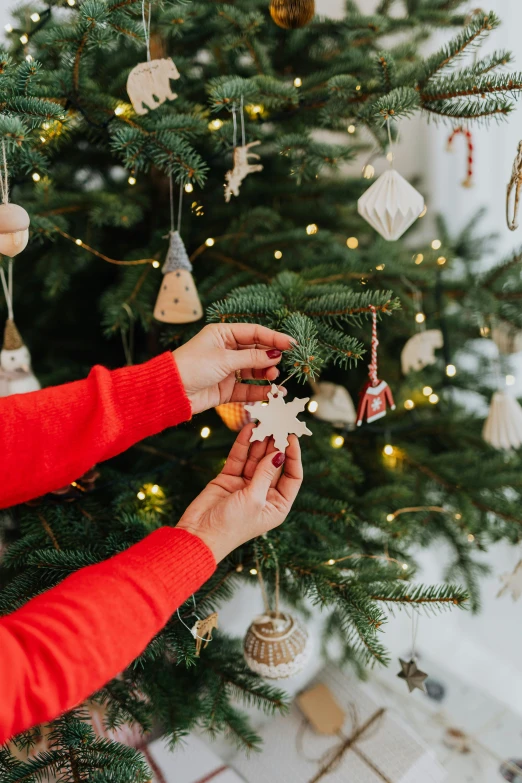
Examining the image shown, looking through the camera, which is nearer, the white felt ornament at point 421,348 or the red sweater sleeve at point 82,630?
the red sweater sleeve at point 82,630

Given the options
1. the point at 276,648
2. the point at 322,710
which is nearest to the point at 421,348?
the point at 276,648

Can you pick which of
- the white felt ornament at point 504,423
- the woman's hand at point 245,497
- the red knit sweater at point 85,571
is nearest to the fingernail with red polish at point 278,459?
the woman's hand at point 245,497

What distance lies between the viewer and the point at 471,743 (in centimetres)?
111

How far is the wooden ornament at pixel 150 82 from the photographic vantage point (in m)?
0.74

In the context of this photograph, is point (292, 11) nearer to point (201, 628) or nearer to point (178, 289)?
point (178, 289)

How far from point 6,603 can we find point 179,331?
44 cm

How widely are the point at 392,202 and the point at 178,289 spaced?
1.08 ft

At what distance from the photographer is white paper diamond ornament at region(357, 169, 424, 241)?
77cm

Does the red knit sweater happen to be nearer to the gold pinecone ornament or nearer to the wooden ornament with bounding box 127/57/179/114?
the wooden ornament with bounding box 127/57/179/114

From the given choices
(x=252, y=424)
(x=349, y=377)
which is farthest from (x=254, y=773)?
(x=349, y=377)

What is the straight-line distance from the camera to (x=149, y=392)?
2.24 feet

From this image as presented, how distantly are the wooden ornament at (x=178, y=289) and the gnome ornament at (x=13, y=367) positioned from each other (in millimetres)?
227

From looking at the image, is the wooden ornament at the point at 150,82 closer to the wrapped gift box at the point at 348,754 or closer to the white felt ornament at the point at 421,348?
the white felt ornament at the point at 421,348

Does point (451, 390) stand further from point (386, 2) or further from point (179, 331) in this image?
point (386, 2)
